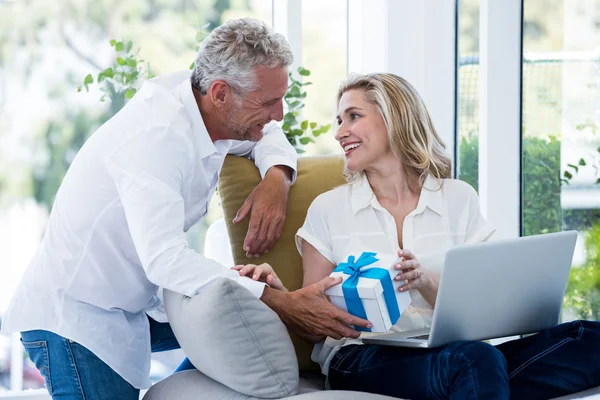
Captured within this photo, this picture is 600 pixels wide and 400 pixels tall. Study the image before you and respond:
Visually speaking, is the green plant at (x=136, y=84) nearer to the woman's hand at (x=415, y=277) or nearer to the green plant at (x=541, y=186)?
the green plant at (x=541, y=186)

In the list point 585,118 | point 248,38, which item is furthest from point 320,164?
point 585,118

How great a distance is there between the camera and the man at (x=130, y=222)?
1.63 meters

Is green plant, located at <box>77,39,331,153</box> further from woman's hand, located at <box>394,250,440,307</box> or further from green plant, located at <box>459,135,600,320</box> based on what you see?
woman's hand, located at <box>394,250,440,307</box>

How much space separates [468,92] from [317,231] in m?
1.32

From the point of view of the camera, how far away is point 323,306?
5.35 feet

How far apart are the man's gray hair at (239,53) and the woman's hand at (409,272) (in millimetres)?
530

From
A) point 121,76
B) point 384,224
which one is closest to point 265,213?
point 384,224

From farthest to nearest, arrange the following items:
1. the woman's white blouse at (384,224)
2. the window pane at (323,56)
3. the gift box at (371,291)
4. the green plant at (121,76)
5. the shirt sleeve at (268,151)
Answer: the window pane at (323,56) < the green plant at (121,76) < the shirt sleeve at (268,151) < the woman's white blouse at (384,224) < the gift box at (371,291)

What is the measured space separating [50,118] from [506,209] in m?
1.82

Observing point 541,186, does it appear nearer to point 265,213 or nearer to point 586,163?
point 586,163

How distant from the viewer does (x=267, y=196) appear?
1956 mm

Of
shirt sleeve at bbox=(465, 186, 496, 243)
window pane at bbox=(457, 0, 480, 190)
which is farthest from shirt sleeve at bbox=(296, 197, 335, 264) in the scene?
window pane at bbox=(457, 0, 480, 190)

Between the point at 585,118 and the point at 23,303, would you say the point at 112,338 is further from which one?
the point at 585,118

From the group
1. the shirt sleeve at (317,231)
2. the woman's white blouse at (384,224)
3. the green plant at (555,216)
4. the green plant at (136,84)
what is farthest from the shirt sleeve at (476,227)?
the green plant at (136,84)
